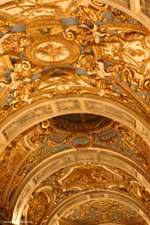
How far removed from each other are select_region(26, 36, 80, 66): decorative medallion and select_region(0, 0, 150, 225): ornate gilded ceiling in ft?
0.07

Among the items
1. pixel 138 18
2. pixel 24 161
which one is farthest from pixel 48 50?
pixel 24 161

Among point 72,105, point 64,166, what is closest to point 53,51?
point 72,105

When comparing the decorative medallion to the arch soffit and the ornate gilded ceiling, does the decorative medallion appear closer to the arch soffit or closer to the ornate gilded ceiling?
the ornate gilded ceiling

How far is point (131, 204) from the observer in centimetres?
2022

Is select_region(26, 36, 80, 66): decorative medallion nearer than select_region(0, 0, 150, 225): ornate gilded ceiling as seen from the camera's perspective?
No

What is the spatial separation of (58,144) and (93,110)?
8.23 feet

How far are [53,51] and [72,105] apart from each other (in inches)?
108

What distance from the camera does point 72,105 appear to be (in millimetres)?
13969

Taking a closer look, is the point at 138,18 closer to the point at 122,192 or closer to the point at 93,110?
the point at 93,110

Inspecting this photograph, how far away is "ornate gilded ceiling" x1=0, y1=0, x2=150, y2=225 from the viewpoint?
33.1 feet

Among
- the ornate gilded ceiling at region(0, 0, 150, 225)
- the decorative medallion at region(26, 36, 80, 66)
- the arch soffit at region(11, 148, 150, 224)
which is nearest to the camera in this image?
the ornate gilded ceiling at region(0, 0, 150, 225)

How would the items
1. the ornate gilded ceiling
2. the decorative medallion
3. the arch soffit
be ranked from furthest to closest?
the arch soffit
the decorative medallion
the ornate gilded ceiling

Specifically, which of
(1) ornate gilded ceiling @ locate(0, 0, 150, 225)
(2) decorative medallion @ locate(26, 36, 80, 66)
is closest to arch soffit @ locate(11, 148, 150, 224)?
(1) ornate gilded ceiling @ locate(0, 0, 150, 225)

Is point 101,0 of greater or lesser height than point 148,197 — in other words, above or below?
below
